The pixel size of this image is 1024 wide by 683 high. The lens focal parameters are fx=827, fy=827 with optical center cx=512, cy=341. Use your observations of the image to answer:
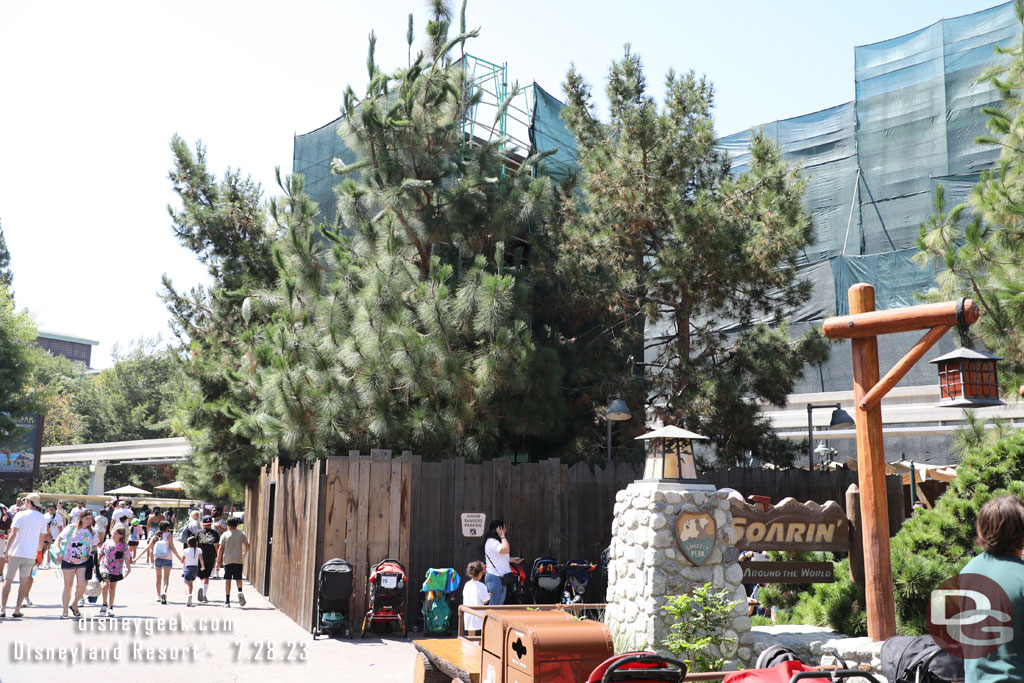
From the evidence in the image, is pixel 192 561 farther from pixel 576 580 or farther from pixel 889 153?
pixel 889 153

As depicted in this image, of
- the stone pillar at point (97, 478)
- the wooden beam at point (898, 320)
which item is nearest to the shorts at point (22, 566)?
the wooden beam at point (898, 320)

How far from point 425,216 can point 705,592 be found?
868 cm

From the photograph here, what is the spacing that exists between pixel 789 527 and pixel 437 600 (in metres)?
5.14

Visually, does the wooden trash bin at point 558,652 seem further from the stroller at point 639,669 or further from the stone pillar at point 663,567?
the stone pillar at point 663,567

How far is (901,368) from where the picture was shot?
27.0 feet

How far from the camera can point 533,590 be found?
1240cm

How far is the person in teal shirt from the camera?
318cm

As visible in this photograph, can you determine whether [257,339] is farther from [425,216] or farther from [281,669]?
[281,669]

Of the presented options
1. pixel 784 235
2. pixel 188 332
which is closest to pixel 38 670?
pixel 784 235

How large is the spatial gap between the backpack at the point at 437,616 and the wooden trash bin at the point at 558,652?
617cm

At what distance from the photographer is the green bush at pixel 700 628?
7102 mm

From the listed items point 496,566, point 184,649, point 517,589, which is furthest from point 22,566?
point 517,589

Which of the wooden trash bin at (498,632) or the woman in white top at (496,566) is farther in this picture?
the woman in white top at (496,566)

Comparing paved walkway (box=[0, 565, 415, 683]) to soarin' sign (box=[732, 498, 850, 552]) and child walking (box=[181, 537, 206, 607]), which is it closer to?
child walking (box=[181, 537, 206, 607])
